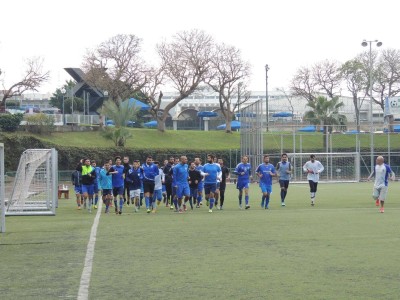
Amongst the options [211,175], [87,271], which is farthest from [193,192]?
[87,271]

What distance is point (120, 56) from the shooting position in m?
83.4

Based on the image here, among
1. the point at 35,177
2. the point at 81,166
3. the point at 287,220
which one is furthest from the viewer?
the point at 35,177

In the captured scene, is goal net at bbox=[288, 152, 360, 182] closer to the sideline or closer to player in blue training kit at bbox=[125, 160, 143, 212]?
player in blue training kit at bbox=[125, 160, 143, 212]

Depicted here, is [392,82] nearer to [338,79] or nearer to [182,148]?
[338,79]

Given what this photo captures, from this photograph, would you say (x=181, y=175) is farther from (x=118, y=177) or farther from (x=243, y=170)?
(x=243, y=170)

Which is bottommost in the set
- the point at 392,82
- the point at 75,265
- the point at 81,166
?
the point at 75,265

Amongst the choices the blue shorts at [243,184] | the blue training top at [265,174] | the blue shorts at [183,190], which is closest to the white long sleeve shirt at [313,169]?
the blue training top at [265,174]

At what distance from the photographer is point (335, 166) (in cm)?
5859

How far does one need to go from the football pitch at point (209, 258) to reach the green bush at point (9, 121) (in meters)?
48.5

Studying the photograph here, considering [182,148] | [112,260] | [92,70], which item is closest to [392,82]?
[182,148]

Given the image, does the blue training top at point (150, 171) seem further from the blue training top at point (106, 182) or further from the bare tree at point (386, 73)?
the bare tree at point (386, 73)

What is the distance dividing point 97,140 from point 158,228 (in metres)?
58.4

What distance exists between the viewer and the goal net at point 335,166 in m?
57.0

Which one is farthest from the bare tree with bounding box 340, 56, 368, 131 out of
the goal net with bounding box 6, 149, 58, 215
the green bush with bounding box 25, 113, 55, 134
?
the goal net with bounding box 6, 149, 58, 215
